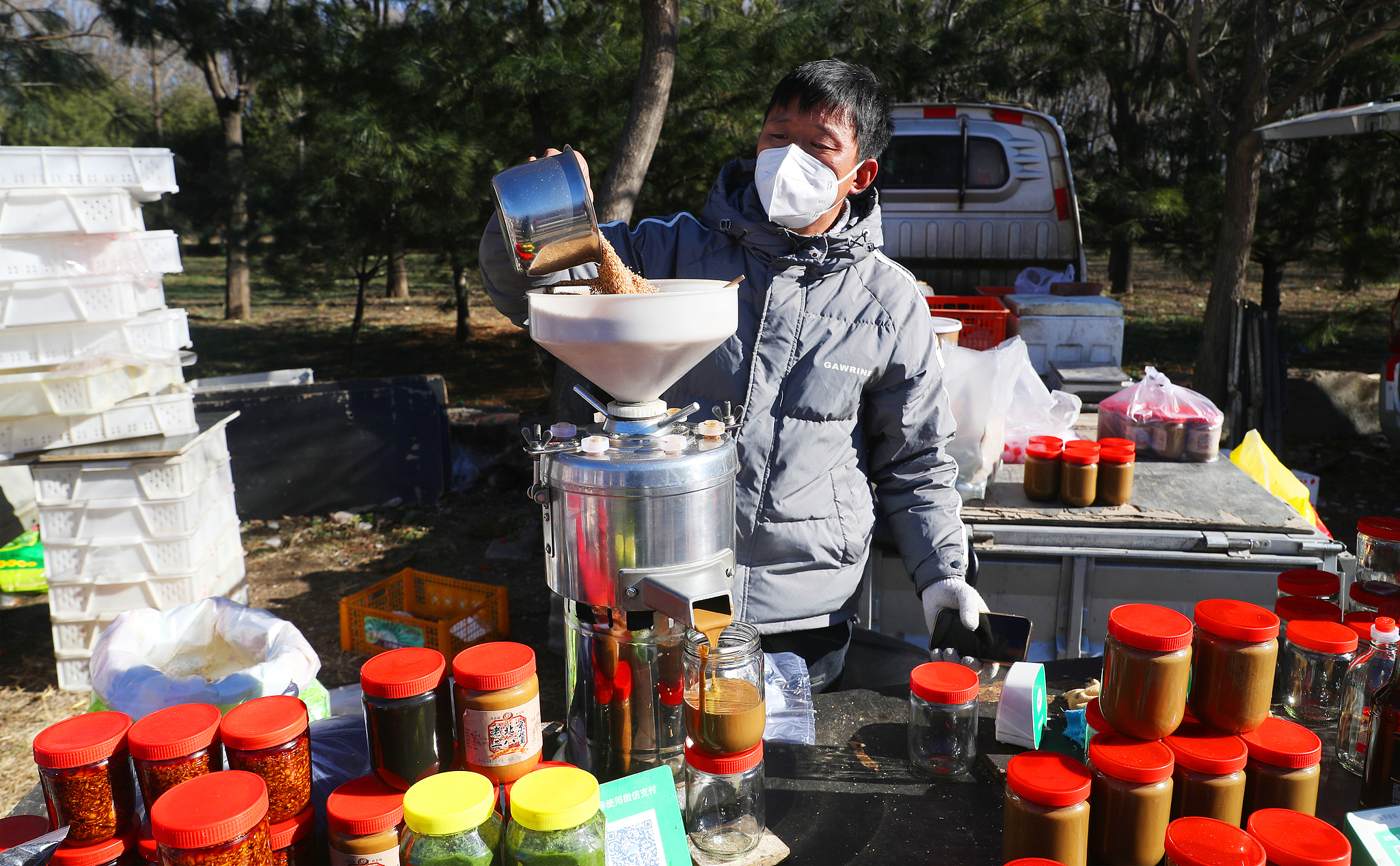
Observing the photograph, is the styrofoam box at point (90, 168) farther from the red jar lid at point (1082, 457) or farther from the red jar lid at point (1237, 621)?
the red jar lid at point (1237, 621)

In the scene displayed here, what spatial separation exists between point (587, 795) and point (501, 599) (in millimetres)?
3086

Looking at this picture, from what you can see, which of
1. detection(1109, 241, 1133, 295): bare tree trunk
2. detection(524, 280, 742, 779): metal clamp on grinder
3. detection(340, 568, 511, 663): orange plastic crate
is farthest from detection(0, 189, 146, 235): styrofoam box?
detection(1109, 241, 1133, 295): bare tree trunk

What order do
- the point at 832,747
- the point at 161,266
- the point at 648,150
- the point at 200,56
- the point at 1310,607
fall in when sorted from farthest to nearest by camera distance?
the point at 200,56
the point at 648,150
the point at 161,266
the point at 1310,607
the point at 832,747

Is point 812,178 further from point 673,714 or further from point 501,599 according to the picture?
point 501,599

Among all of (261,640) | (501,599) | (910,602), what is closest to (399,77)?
(501,599)

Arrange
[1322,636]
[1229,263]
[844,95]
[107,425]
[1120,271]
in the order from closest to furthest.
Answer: [1322,636], [844,95], [107,425], [1229,263], [1120,271]

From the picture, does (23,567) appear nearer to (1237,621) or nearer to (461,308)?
(1237,621)

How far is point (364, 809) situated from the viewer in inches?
43.6

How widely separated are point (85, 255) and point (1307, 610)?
4.09 metres

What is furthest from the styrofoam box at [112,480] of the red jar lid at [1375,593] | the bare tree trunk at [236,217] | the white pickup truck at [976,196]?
the bare tree trunk at [236,217]

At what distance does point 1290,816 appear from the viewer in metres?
1.16

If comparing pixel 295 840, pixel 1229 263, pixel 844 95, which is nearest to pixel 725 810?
pixel 295 840

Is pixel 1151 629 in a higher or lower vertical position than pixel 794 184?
lower

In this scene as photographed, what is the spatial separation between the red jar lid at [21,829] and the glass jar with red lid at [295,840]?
33 cm
